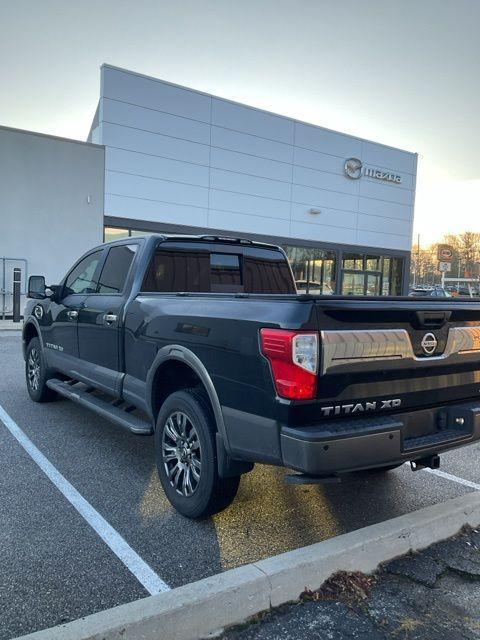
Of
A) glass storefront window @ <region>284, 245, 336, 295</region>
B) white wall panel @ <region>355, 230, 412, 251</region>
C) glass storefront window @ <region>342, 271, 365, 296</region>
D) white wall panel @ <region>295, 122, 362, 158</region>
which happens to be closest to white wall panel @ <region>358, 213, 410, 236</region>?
white wall panel @ <region>355, 230, 412, 251</region>

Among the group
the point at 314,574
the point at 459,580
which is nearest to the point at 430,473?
the point at 459,580

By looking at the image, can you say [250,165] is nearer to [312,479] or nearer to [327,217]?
[327,217]

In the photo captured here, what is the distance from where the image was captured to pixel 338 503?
4.02 metres

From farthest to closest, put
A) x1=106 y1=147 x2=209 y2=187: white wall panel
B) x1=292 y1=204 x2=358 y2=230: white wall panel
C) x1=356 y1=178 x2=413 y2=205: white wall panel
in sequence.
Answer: x1=356 y1=178 x2=413 y2=205: white wall panel, x1=292 y1=204 x2=358 y2=230: white wall panel, x1=106 y1=147 x2=209 y2=187: white wall panel

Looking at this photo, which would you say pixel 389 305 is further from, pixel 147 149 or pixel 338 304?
pixel 147 149

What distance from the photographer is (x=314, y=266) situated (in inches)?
1062

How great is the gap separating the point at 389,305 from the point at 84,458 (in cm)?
312

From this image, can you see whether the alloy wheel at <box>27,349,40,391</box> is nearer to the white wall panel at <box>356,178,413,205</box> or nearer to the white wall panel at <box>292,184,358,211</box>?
the white wall panel at <box>292,184,358,211</box>

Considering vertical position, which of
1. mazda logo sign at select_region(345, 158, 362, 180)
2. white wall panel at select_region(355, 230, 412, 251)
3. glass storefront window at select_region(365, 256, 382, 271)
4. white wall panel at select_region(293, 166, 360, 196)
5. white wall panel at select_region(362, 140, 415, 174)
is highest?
white wall panel at select_region(362, 140, 415, 174)

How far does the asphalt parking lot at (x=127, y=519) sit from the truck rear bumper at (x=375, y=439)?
2.81 feet

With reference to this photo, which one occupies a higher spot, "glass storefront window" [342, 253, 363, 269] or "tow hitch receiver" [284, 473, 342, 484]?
"glass storefront window" [342, 253, 363, 269]

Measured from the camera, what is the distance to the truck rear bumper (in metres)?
2.71

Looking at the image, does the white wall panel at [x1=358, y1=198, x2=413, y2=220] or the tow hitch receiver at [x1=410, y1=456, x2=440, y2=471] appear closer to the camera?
the tow hitch receiver at [x1=410, y1=456, x2=440, y2=471]

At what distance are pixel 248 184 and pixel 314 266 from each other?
5654mm
